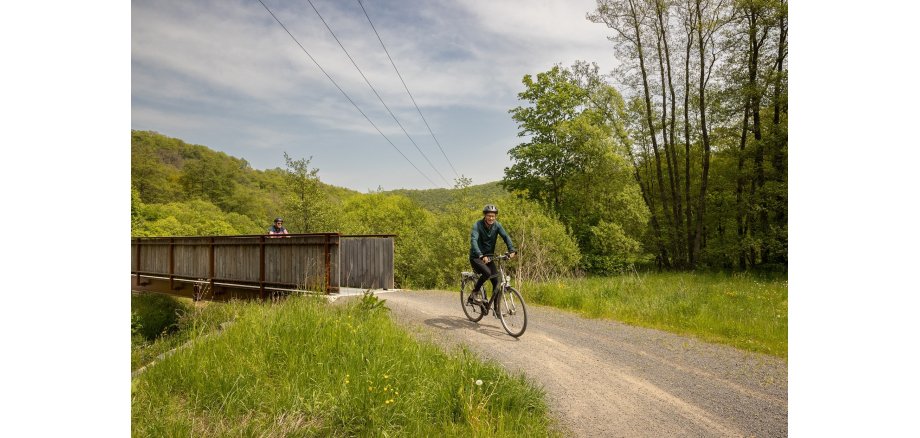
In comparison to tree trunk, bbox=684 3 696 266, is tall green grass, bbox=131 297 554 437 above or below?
below

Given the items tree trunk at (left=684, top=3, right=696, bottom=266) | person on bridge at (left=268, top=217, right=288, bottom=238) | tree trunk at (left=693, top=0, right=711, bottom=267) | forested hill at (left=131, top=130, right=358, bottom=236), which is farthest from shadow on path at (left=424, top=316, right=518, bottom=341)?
tree trunk at (left=684, top=3, right=696, bottom=266)

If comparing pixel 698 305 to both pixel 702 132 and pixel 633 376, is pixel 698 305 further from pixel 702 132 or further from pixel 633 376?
pixel 702 132

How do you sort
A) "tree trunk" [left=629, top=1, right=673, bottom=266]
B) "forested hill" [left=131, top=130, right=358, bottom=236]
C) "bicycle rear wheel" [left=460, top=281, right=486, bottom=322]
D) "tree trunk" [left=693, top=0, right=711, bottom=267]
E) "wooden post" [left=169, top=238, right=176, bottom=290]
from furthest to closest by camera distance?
"tree trunk" [left=629, top=1, right=673, bottom=266]
"wooden post" [left=169, top=238, right=176, bottom=290]
"tree trunk" [left=693, top=0, right=711, bottom=267]
"bicycle rear wheel" [left=460, top=281, right=486, bottom=322]
"forested hill" [left=131, top=130, right=358, bottom=236]

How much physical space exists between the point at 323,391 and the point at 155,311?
13.4m

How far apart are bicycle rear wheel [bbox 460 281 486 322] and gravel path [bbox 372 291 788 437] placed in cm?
14

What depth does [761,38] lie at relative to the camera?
378 inches

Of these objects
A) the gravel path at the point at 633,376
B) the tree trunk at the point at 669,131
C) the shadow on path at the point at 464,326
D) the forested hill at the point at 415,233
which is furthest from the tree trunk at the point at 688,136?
the shadow on path at the point at 464,326

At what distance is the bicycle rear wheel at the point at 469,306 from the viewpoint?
7.71 m

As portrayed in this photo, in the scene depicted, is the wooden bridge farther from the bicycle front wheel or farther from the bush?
the bicycle front wheel

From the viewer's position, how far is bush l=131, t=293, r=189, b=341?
12.8 m

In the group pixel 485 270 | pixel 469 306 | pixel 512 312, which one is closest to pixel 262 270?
pixel 469 306

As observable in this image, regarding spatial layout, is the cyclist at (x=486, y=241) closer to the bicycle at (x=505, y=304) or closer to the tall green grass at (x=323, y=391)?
the bicycle at (x=505, y=304)

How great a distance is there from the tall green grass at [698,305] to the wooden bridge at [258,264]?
4.81 m

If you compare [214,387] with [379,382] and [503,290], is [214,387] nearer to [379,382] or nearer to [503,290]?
[379,382]
